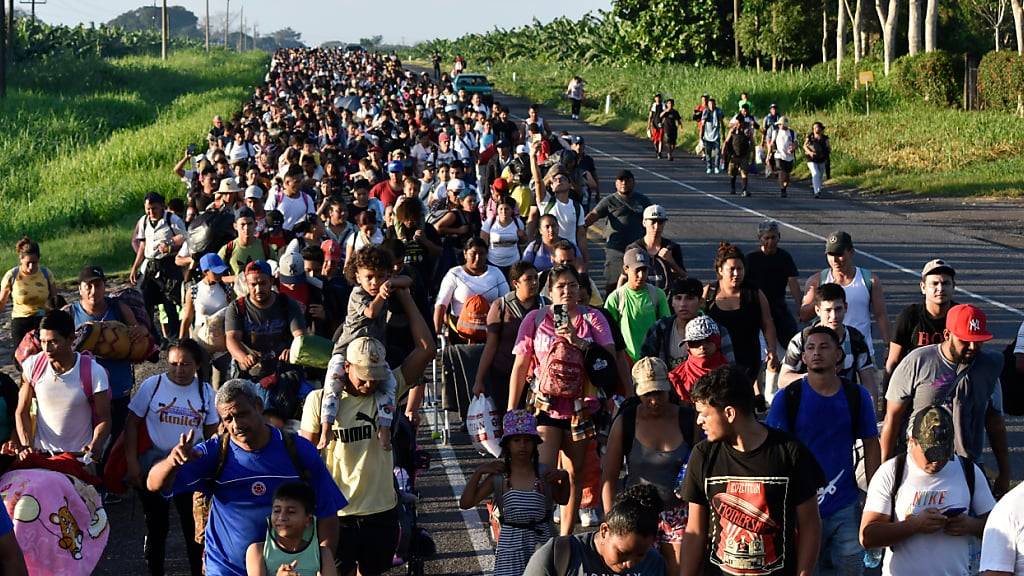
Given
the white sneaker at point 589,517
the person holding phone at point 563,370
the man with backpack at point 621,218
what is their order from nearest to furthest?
the person holding phone at point 563,370, the white sneaker at point 589,517, the man with backpack at point 621,218

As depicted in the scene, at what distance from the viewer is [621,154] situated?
39.7m

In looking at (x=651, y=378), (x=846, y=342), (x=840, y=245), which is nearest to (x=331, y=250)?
(x=840, y=245)

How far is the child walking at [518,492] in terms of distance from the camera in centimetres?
749

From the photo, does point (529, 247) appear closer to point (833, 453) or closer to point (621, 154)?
point (833, 453)

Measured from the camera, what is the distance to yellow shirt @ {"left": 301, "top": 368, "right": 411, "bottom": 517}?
7523mm

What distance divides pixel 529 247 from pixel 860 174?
21655 millimetres

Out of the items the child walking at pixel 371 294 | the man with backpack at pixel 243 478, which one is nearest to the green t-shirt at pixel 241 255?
the child walking at pixel 371 294

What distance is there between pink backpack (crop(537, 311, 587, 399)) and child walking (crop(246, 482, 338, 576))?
2804 millimetres

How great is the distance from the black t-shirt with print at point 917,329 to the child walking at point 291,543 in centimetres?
425

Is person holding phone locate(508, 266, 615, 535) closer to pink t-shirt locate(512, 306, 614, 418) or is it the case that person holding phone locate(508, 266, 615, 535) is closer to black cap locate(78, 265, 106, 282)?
pink t-shirt locate(512, 306, 614, 418)

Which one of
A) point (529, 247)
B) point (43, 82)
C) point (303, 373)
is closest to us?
point (303, 373)

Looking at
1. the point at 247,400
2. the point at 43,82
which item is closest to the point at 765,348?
the point at 247,400

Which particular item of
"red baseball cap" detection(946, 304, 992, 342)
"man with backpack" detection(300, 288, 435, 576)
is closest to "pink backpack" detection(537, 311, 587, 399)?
"man with backpack" detection(300, 288, 435, 576)

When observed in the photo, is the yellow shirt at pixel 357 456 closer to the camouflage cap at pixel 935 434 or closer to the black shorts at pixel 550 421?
the black shorts at pixel 550 421
